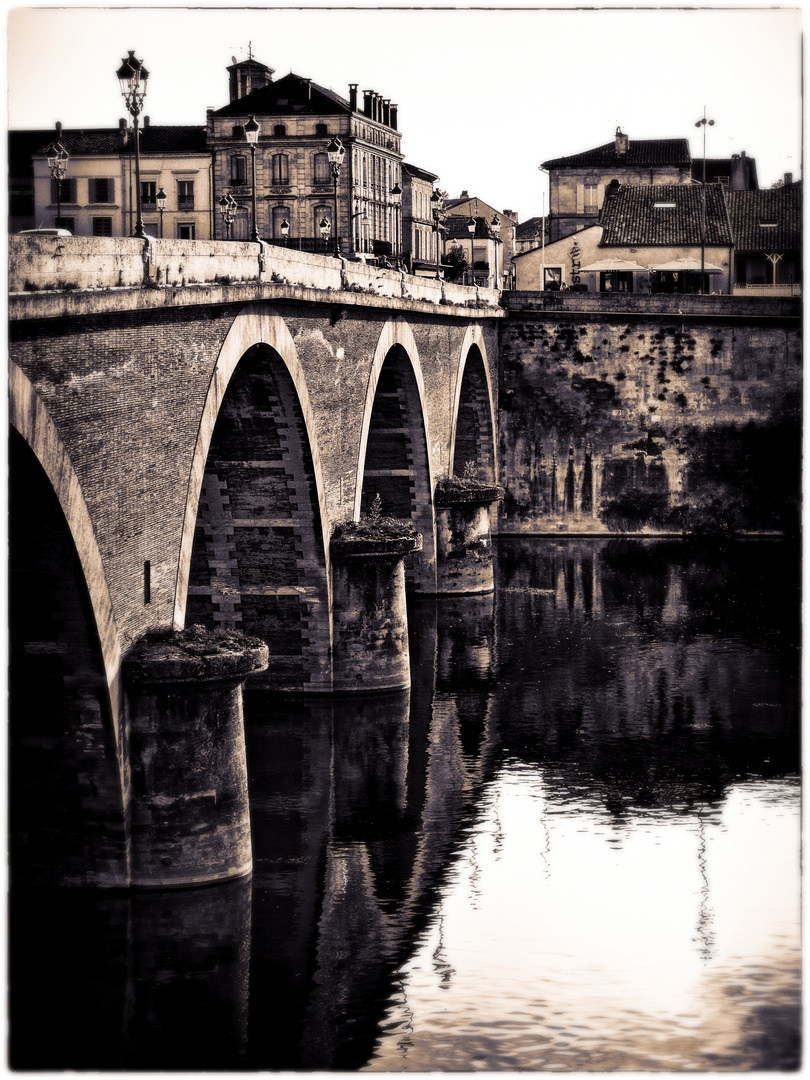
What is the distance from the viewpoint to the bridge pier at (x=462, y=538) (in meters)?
45.1

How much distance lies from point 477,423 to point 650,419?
21.3 ft

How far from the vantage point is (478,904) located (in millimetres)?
21875

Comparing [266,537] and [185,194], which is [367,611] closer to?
[266,537]

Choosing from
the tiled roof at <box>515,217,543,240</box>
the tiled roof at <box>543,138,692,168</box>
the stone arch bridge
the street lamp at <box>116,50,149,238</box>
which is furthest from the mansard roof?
the street lamp at <box>116,50,149,238</box>

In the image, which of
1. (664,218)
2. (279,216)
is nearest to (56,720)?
(279,216)

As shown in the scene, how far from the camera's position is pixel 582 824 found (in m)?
25.7

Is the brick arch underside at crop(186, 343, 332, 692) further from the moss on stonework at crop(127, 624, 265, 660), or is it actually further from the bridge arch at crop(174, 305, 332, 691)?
the moss on stonework at crop(127, 624, 265, 660)

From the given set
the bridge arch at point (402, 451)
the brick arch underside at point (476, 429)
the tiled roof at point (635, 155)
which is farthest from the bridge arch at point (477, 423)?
the tiled roof at point (635, 155)

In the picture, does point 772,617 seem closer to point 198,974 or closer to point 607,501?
point 607,501

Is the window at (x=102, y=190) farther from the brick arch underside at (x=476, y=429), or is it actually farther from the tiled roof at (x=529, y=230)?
the tiled roof at (x=529, y=230)

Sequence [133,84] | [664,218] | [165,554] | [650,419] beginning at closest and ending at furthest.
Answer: [133,84] < [165,554] < [650,419] < [664,218]

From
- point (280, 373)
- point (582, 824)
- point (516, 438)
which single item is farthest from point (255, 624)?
point (516, 438)

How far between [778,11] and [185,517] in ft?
34.8

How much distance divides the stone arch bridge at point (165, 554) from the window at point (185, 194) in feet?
57.0
